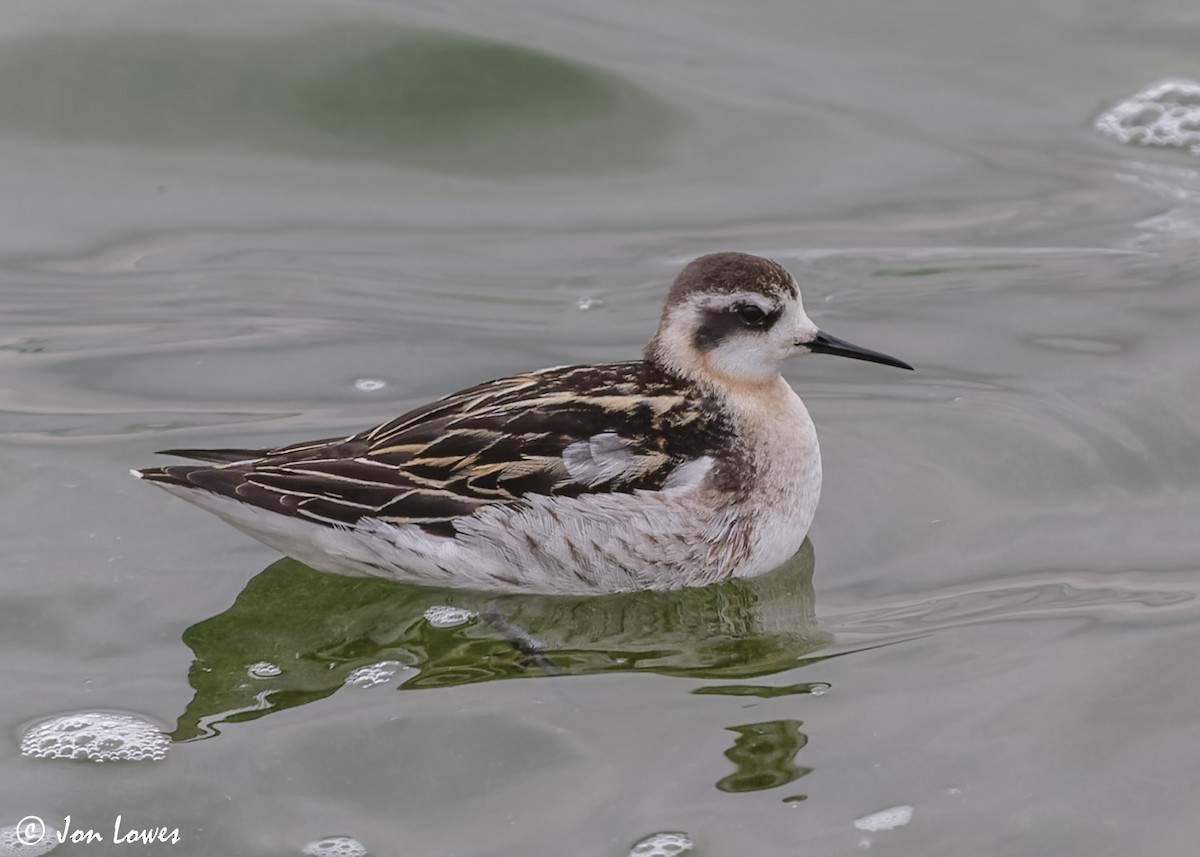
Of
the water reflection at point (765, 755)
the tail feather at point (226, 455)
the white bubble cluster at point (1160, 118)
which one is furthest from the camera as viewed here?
the white bubble cluster at point (1160, 118)

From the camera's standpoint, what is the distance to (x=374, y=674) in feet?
22.1

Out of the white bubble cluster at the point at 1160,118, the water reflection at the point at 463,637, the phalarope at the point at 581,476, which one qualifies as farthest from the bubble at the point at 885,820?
the white bubble cluster at the point at 1160,118

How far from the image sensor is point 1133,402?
8.52m

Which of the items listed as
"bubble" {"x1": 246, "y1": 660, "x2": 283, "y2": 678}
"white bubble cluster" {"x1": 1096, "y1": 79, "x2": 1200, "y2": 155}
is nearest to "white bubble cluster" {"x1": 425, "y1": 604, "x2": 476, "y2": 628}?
"bubble" {"x1": 246, "y1": 660, "x2": 283, "y2": 678}

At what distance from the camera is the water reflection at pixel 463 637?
667 cm

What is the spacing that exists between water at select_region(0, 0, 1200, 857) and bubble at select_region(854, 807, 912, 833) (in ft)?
0.15

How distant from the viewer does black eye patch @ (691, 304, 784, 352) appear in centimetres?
753

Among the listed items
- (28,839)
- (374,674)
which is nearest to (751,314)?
(374,674)

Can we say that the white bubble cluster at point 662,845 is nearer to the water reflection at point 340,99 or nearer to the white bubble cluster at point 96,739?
the white bubble cluster at point 96,739

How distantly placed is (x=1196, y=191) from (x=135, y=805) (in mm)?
7468

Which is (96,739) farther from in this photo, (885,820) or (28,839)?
(885,820)

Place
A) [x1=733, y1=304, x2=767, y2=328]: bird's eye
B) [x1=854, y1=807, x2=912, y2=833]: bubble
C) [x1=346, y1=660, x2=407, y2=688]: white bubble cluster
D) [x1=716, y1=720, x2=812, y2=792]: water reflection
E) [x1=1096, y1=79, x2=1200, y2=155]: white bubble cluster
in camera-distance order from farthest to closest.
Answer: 1. [x1=1096, y1=79, x2=1200, y2=155]: white bubble cluster
2. [x1=733, y1=304, x2=767, y2=328]: bird's eye
3. [x1=346, y1=660, x2=407, y2=688]: white bubble cluster
4. [x1=716, y1=720, x2=812, y2=792]: water reflection
5. [x1=854, y1=807, x2=912, y2=833]: bubble

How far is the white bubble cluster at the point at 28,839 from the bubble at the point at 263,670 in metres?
1.09

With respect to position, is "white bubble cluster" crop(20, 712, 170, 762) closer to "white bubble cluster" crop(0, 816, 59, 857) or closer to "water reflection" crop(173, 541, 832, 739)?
"water reflection" crop(173, 541, 832, 739)
